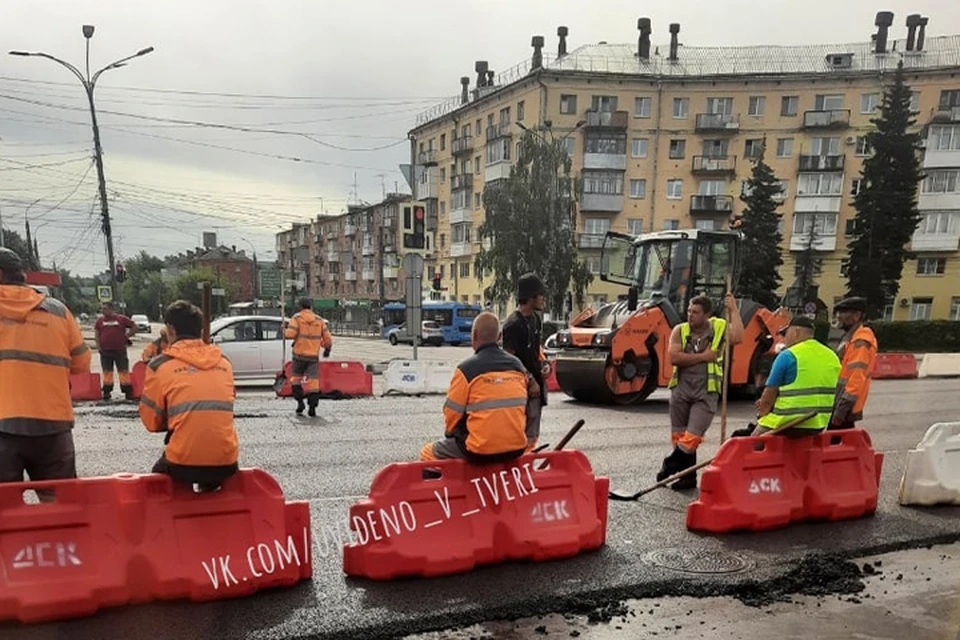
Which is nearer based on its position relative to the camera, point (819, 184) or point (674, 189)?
point (819, 184)

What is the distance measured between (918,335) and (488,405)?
38.9 m

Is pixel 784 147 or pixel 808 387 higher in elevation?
pixel 784 147

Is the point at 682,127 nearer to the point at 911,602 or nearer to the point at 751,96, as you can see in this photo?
the point at 751,96

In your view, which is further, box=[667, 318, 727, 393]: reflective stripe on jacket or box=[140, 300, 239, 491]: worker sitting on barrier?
box=[667, 318, 727, 393]: reflective stripe on jacket

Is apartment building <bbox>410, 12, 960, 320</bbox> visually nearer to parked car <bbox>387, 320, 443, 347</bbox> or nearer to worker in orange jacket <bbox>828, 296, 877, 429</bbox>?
parked car <bbox>387, 320, 443, 347</bbox>

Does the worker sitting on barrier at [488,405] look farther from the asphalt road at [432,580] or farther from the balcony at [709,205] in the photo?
the balcony at [709,205]

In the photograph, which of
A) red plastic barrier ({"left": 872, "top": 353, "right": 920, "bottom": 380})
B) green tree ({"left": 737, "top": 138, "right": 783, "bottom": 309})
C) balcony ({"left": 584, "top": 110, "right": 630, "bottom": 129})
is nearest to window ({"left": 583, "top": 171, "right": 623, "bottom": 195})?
balcony ({"left": 584, "top": 110, "right": 630, "bottom": 129})

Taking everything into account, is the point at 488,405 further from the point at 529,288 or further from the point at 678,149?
the point at 678,149

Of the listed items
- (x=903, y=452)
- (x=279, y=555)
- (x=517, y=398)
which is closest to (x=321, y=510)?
(x=279, y=555)

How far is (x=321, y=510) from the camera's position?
529 centimetres

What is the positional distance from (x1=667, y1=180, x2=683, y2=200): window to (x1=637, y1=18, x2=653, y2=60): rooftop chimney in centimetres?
1053

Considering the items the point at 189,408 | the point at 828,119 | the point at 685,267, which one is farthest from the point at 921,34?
the point at 189,408

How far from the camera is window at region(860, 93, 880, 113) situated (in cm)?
4534

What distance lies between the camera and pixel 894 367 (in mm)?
18797
